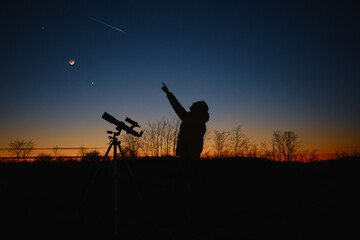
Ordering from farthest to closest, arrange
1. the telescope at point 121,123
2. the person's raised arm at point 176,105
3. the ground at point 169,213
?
the person's raised arm at point 176,105, the telescope at point 121,123, the ground at point 169,213

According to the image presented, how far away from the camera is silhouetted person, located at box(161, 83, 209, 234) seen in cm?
354

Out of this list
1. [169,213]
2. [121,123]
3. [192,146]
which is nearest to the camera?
[192,146]

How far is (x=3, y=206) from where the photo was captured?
487 centimetres

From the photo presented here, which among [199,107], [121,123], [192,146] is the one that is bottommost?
[192,146]

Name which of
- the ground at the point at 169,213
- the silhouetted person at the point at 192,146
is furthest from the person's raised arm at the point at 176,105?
the ground at the point at 169,213

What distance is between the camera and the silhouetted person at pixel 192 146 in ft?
11.6

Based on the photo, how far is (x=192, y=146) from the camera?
366cm

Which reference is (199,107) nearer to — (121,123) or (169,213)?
(121,123)

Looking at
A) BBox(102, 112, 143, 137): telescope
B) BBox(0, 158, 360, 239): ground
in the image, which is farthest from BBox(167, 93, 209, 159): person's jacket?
BBox(102, 112, 143, 137): telescope

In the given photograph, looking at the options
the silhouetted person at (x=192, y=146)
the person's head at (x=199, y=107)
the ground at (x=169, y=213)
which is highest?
the person's head at (x=199, y=107)

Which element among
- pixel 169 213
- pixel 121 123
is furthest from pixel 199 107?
pixel 169 213

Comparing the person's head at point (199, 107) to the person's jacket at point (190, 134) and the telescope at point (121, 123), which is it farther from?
the telescope at point (121, 123)

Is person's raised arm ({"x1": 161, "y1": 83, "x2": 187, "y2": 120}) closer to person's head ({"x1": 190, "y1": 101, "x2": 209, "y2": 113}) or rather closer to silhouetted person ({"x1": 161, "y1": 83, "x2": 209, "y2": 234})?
silhouetted person ({"x1": 161, "y1": 83, "x2": 209, "y2": 234})

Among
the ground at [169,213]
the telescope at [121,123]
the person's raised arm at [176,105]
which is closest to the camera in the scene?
the ground at [169,213]
